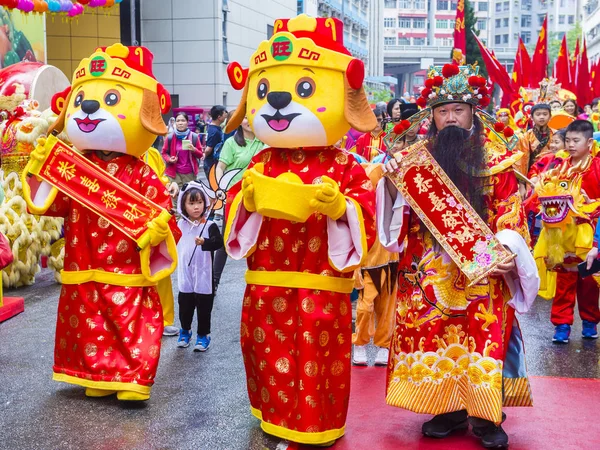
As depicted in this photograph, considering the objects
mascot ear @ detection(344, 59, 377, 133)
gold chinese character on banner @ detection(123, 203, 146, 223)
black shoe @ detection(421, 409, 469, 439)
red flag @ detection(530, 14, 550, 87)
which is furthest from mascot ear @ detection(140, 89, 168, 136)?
red flag @ detection(530, 14, 550, 87)

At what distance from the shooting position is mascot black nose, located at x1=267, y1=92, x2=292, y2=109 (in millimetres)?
4426

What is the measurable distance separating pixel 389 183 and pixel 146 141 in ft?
5.64

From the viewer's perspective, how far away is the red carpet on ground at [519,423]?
4527mm

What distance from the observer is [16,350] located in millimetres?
6500

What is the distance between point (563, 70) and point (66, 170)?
1450cm

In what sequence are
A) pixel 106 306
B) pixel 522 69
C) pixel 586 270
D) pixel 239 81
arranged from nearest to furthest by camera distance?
pixel 239 81 < pixel 106 306 < pixel 586 270 < pixel 522 69

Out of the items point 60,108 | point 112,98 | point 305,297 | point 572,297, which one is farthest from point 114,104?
point 572,297

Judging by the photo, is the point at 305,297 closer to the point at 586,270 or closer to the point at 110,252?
the point at 110,252

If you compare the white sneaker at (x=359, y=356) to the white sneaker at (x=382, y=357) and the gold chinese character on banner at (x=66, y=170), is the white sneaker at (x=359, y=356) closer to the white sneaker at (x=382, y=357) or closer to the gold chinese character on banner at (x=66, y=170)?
the white sneaker at (x=382, y=357)

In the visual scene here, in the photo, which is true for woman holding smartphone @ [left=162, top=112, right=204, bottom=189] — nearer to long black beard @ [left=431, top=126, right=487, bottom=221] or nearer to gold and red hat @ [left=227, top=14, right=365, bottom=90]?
gold and red hat @ [left=227, top=14, right=365, bottom=90]

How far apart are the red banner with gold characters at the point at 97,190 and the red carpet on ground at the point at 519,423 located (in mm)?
1664

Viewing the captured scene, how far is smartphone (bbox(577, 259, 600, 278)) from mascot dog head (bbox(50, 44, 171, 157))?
3377 mm

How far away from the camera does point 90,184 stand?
5.25 metres

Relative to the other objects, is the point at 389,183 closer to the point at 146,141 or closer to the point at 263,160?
the point at 263,160
